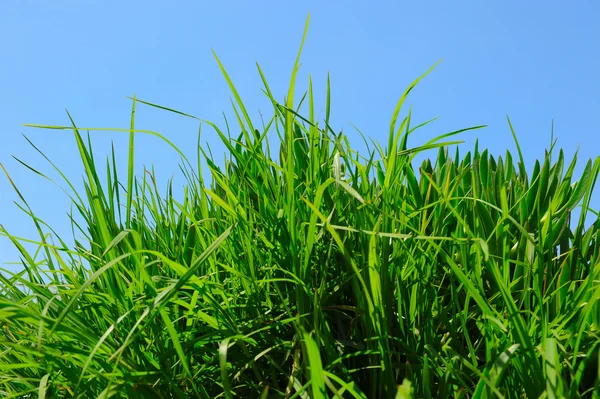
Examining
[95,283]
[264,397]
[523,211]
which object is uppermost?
[523,211]

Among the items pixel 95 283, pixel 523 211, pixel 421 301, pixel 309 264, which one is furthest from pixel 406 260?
pixel 95 283

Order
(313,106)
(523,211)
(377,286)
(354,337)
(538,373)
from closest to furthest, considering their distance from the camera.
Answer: (538,373) → (377,286) → (354,337) → (313,106) → (523,211)

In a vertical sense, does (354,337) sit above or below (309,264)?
below

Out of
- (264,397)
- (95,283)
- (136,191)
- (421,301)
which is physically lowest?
(264,397)

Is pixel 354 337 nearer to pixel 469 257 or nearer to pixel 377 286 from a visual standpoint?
pixel 377 286

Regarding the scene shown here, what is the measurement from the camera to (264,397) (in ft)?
2.91

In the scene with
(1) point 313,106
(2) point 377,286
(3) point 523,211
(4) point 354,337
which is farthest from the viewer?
(3) point 523,211

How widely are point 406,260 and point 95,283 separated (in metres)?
0.63

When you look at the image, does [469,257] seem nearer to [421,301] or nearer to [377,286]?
[421,301]

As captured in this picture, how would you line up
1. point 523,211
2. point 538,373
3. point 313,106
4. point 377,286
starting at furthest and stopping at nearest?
point 523,211 < point 313,106 < point 377,286 < point 538,373

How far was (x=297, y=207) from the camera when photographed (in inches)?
43.0

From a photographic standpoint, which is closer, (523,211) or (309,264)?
(309,264)

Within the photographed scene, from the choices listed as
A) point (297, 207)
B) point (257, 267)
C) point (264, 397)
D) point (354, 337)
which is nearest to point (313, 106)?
point (297, 207)

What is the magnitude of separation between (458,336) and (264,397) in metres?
0.41
